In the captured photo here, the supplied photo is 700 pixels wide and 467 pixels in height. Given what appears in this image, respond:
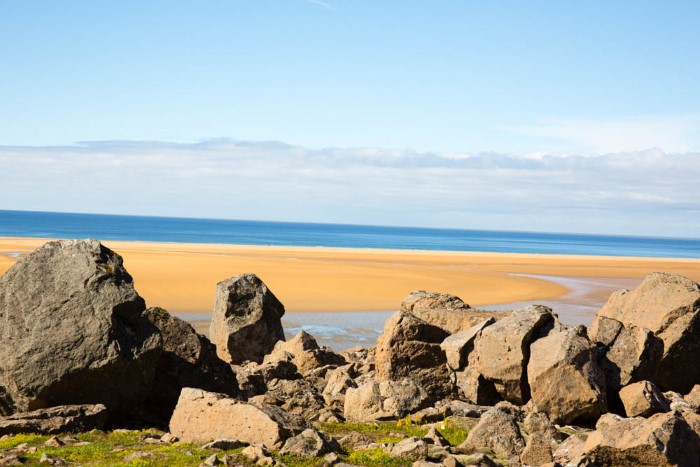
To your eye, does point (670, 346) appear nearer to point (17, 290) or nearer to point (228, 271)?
point (17, 290)

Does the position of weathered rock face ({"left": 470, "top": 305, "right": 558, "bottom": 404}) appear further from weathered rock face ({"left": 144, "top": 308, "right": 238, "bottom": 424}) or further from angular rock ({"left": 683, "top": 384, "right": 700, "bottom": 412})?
weathered rock face ({"left": 144, "top": 308, "right": 238, "bottom": 424})

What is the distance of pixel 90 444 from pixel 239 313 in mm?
12367

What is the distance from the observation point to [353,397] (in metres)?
16.7

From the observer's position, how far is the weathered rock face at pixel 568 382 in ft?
53.4

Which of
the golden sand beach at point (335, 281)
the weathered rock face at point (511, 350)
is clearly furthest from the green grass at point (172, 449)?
the golden sand beach at point (335, 281)

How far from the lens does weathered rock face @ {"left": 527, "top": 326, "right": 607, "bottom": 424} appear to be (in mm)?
16266

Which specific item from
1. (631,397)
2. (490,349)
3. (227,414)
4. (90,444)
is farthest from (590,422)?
(90,444)

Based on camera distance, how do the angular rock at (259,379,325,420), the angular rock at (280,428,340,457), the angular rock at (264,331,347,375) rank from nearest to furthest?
1. the angular rock at (280,428,340,457)
2. the angular rock at (259,379,325,420)
3. the angular rock at (264,331,347,375)

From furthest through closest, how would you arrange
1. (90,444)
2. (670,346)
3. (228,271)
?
(228,271), (670,346), (90,444)

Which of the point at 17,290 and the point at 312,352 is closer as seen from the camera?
the point at 17,290

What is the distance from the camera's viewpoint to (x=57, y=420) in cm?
1497

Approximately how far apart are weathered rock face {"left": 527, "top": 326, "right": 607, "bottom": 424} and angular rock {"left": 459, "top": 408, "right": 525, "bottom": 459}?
2.44 metres

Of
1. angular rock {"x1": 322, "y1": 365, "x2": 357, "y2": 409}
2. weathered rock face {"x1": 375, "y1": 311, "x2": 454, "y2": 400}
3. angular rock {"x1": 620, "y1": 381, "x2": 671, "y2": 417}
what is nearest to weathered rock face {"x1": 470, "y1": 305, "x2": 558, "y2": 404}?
weathered rock face {"x1": 375, "y1": 311, "x2": 454, "y2": 400}

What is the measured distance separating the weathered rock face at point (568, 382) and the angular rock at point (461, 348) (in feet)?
6.62
